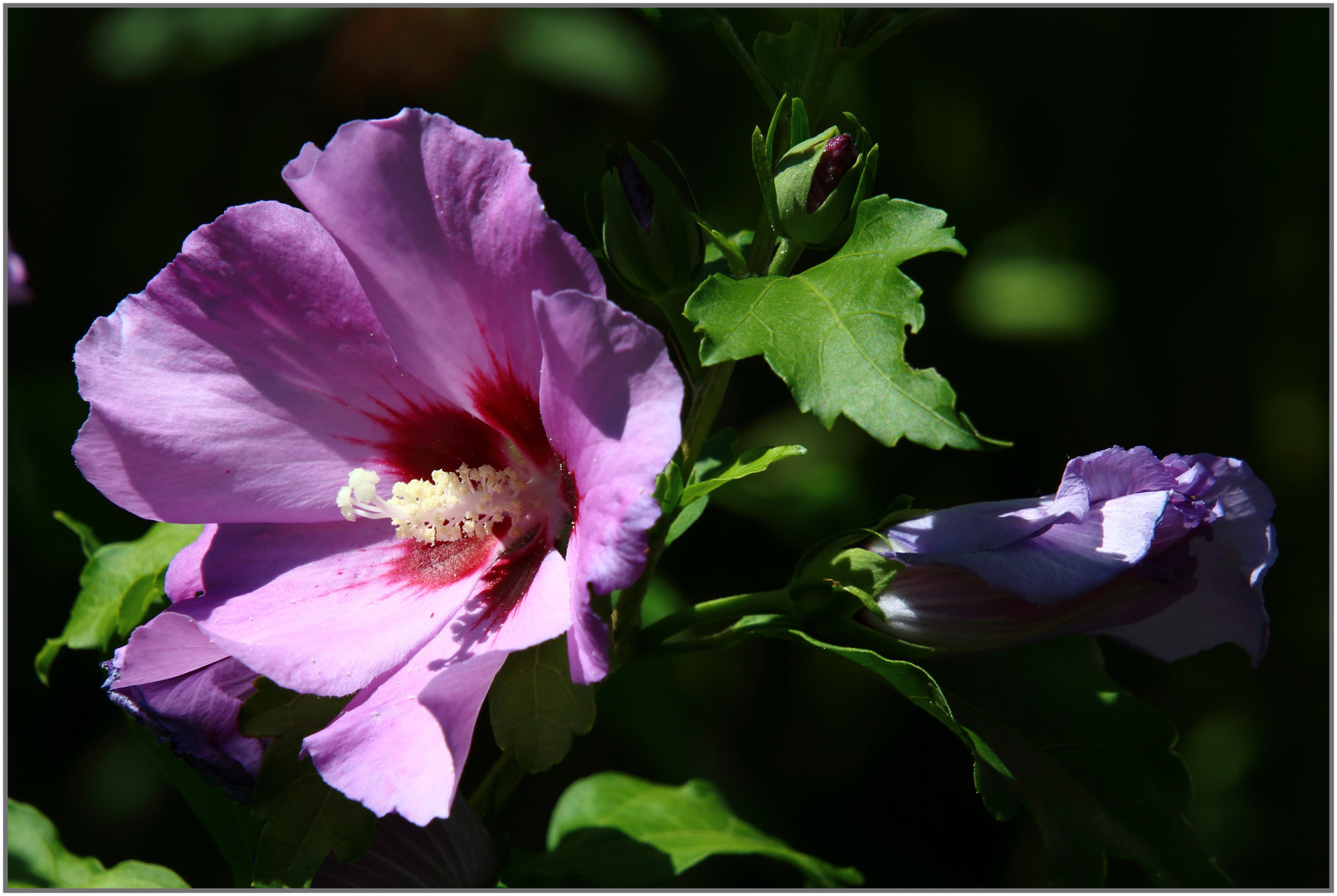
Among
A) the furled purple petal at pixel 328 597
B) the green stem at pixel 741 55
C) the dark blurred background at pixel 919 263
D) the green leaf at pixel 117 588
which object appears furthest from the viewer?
the dark blurred background at pixel 919 263

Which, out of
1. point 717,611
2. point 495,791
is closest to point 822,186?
point 717,611

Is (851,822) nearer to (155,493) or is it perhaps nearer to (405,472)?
(405,472)

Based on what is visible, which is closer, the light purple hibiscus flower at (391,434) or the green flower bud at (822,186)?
the light purple hibiscus flower at (391,434)

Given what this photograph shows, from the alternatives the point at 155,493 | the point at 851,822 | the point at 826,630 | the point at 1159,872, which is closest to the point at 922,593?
the point at 826,630

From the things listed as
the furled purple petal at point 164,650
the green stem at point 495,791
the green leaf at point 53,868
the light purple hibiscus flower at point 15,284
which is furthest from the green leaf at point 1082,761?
the light purple hibiscus flower at point 15,284

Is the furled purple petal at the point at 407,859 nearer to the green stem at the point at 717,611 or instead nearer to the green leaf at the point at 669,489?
the green stem at the point at 717,611
